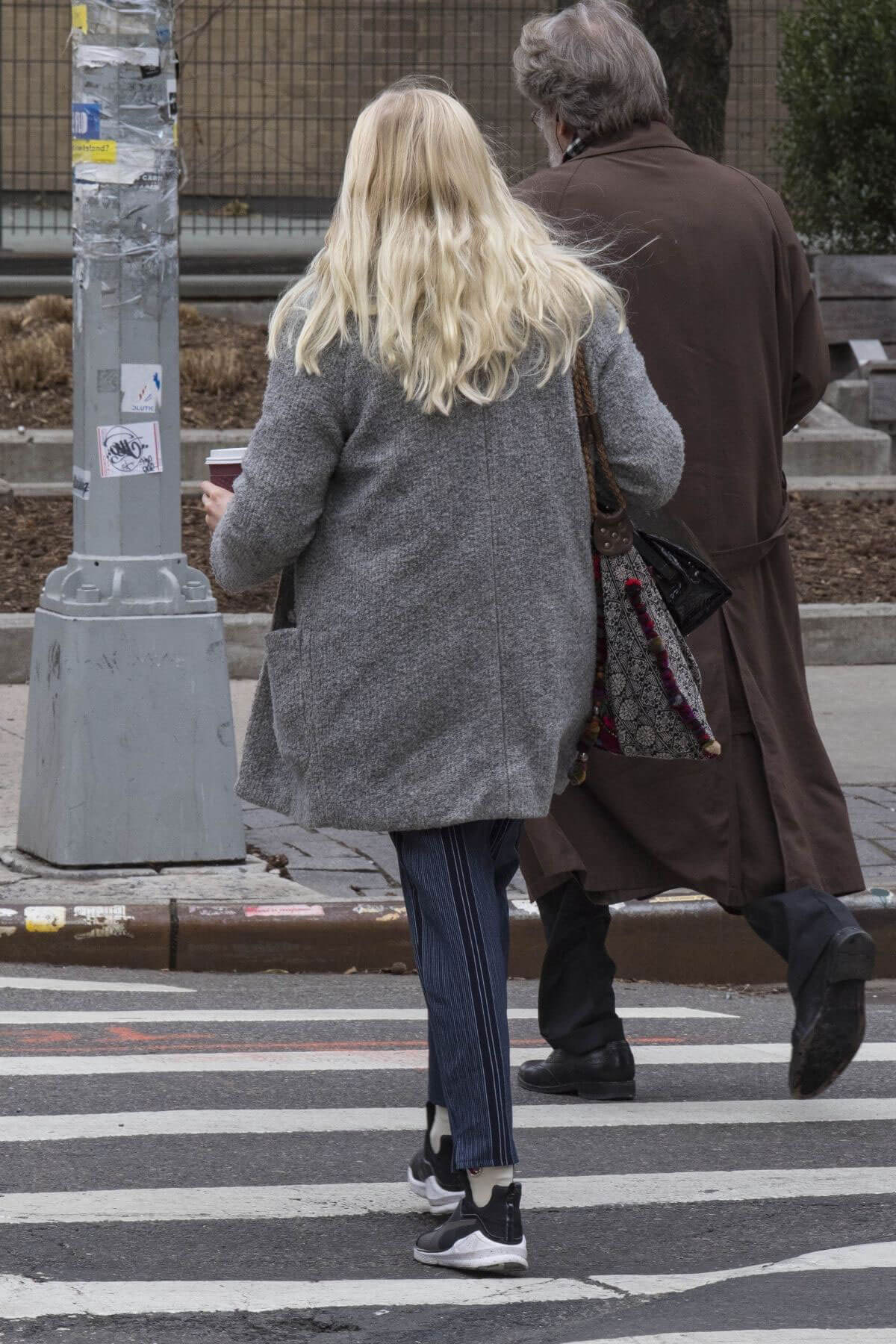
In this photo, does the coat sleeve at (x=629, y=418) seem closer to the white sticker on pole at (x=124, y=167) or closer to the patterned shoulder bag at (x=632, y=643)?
the patterned shoulder bag at (x=632, y=643)

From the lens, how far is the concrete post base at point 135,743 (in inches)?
234

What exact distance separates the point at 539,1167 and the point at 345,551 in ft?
4.52

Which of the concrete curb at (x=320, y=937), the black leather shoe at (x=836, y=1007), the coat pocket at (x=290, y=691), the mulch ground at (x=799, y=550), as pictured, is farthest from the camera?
the mulch ground at (x=799, y=550)

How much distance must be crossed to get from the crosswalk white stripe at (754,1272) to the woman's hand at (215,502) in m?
1.38

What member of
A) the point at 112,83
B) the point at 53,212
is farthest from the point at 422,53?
the point at 112,83

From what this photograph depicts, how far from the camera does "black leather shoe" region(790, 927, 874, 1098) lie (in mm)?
4035

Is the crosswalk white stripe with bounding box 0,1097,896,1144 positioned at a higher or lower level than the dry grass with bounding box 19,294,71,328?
lower

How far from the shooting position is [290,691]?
3.37 meters

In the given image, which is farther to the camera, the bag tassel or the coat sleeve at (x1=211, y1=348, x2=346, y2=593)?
the bag tassel

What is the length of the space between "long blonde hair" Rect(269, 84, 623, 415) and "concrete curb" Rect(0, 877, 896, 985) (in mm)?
2691

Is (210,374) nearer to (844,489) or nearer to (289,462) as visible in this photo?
(844,489)

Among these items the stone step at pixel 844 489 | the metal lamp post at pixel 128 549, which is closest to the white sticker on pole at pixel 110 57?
the metal lamp post at pixel 128 549

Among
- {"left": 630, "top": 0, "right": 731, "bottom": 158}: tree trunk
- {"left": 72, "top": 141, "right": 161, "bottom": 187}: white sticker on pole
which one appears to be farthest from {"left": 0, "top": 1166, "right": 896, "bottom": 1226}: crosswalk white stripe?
{"left": 630, "top": 0, "right": 731, "bottom": 158}: tree trunk

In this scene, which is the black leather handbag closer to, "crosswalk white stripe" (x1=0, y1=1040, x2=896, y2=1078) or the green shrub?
"crosswalk white stripe" (x1=0, y1=1040, x2=896, y2=1078)
